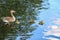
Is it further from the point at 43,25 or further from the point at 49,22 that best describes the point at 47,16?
the point at 43,25

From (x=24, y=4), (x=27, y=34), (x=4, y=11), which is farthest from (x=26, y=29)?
(x=24, y=4)

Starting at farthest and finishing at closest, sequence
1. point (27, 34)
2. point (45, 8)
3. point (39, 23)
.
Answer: point (45, 8) → point (39, 23) → point (27, 34)

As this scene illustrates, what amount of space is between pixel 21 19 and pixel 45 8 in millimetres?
1259

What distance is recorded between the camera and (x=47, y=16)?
720 centimetres

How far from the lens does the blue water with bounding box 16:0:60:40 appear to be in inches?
237

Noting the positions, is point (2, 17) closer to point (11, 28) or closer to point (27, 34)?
point (11, 28)

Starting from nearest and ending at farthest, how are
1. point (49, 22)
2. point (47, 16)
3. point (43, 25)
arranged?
1. point (43, 25)
2. point (49, 22)
3. point (47, 16)

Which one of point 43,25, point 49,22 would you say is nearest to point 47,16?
point 49,22

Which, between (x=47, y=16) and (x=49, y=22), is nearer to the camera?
(x=49, y=22)

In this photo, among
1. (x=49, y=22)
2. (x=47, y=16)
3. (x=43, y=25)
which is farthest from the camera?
(x=47, y=16)

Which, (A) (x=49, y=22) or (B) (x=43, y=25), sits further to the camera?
(A) (x=49, y=22)

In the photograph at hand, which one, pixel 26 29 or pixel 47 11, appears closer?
pixel 26 29

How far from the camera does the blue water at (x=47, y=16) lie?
19.7ft

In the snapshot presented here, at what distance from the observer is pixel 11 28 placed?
6316 mm
